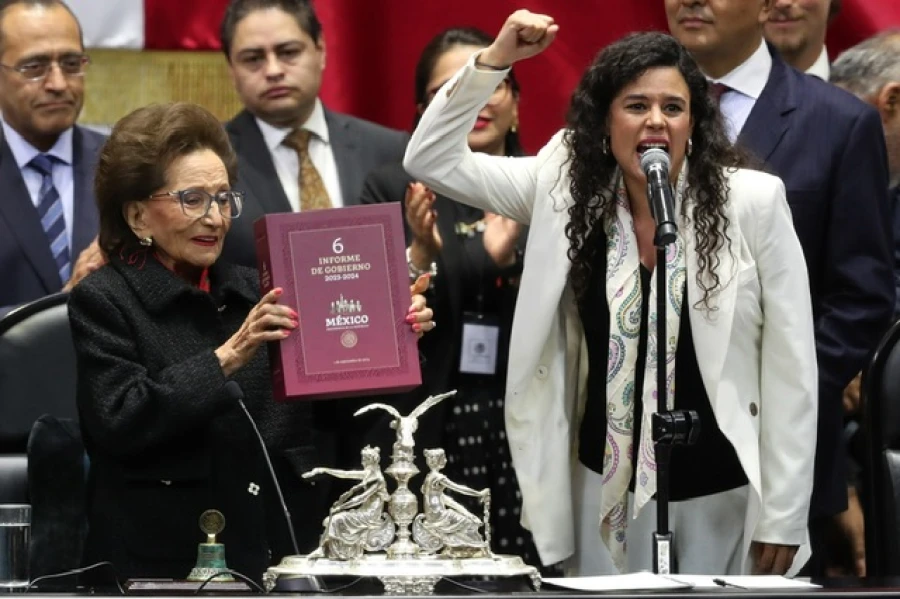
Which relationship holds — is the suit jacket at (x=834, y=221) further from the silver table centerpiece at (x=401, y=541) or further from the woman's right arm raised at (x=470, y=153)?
the silver table centerpiece at (x=401, y=541)

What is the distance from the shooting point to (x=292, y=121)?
537cm

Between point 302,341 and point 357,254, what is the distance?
0.20 metres

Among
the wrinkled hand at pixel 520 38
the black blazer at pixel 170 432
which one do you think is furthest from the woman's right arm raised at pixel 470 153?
the black blazer at pixel 170 432

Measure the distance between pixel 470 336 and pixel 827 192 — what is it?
1.01 m

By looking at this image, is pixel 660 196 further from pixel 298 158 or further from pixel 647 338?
pixel 298 158

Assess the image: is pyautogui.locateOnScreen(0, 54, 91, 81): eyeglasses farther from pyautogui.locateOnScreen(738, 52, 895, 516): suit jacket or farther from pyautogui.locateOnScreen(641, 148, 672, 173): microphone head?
pyautogui.locateOnScreen(641, 148, 672, 173): microphone head

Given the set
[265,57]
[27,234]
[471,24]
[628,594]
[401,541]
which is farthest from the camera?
[471,24]

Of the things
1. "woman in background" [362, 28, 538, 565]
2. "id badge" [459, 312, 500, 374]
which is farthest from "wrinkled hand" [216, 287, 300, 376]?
"id badge" [459, 312, 500, 374]

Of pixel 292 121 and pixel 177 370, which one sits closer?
pixel 177 370

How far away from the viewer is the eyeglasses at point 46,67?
5445mm

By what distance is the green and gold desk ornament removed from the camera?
329cm

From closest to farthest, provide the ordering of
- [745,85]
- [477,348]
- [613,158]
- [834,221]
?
[613,158], [834,221], [745,85], [477,348]

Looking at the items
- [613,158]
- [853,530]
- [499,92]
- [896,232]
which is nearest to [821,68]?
[896,232]

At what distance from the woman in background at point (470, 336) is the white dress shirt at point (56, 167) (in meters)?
1.05
